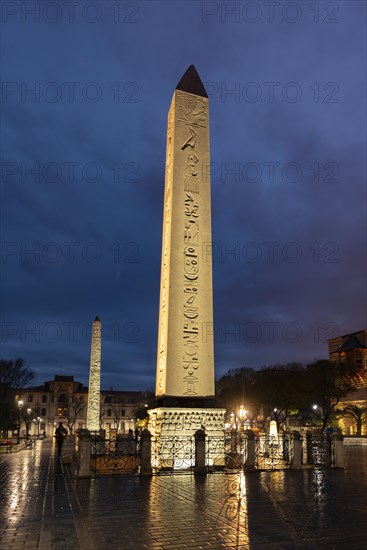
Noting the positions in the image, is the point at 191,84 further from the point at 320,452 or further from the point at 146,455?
the point at 320,452

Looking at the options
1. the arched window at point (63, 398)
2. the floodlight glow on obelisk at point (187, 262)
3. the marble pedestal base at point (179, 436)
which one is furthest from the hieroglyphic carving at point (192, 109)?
the arched window at point (63, 398)

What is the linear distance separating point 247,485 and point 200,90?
14.0m

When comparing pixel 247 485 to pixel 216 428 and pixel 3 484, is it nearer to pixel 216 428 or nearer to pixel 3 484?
pixel 216 428

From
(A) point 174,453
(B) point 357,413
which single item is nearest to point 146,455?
(A) point 174,453

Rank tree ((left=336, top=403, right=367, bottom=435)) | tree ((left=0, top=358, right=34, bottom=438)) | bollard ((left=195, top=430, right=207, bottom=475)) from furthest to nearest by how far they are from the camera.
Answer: tree ((left=336, top=403, right=367, bottom=435))
tree ((left=0, top=358, right=34, bottom=438))
bollard ((left=195, top=430, right=207, bottom=475))

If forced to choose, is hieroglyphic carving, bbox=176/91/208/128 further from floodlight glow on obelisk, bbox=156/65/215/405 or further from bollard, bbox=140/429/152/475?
bollard, bbox=140/429/152/475

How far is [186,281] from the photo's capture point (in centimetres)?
1788

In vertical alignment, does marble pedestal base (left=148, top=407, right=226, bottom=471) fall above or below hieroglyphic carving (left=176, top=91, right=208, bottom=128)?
below

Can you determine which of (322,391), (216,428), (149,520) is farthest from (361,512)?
(322,391)

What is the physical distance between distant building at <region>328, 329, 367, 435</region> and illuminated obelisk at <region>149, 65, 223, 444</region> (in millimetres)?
42732

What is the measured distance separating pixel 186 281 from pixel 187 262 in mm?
677

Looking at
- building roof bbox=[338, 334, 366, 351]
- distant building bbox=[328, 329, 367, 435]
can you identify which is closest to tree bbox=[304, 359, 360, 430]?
distant building bbox=[328, 329, 367, 435]

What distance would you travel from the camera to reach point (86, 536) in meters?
7.81

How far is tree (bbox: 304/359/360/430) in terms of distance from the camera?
50406 mm
